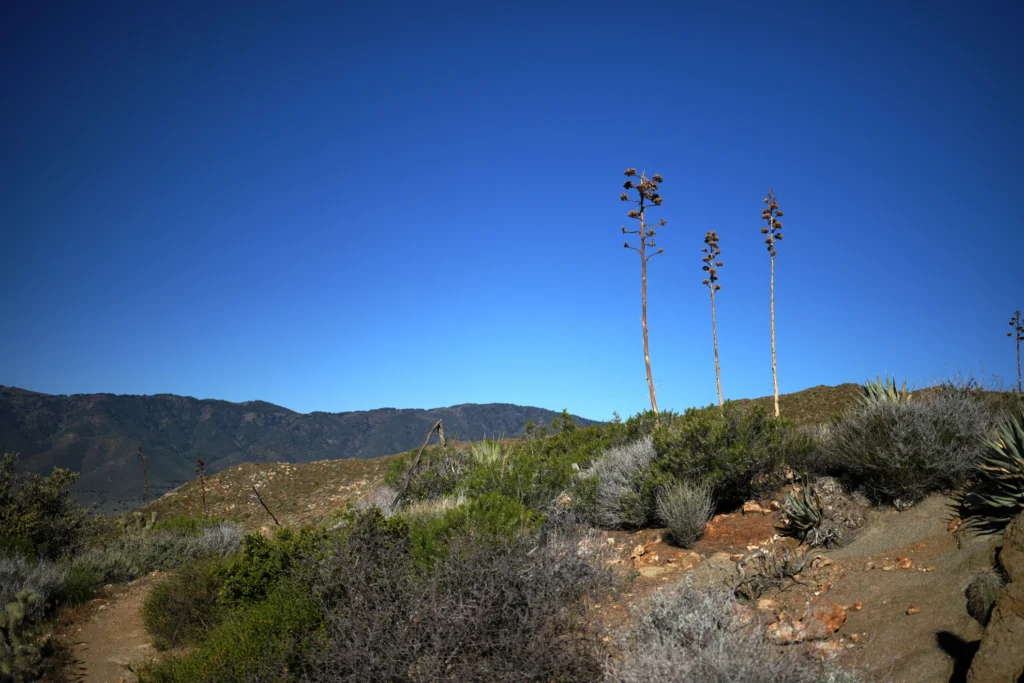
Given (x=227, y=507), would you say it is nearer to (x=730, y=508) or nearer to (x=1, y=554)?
(x=1, y=554)

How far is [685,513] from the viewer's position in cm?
891

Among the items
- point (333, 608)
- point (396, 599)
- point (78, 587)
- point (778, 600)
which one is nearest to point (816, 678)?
point (778, 600)

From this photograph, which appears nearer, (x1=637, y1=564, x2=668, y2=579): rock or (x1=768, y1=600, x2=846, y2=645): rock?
(x1=768, y1=600, x2=846, y2=645): rock

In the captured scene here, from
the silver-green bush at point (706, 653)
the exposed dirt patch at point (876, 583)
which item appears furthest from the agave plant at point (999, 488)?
the silver-green bush at point (706, 653)

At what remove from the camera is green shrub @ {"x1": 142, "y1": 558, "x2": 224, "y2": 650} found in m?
8.34

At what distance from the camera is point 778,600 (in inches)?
246

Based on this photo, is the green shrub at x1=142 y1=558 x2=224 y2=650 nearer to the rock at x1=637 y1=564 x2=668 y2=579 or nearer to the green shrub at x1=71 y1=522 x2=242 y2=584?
the green shrub at x1=71 y1=522 x2=242 y2=584

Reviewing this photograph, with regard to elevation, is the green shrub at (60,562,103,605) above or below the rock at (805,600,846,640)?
below

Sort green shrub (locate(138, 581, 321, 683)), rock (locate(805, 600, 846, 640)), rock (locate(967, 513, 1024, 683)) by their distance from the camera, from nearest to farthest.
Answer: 1. rock (locate(967, 513, 1024, 683))
2. green shrub (locate(138, 581, 321, 683))
3. rock (locate(805, 600, 846, 640))

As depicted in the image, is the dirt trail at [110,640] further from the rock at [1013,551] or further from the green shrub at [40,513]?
the rock at [1013,551]

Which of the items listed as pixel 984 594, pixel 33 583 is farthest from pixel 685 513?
pixel 33 583

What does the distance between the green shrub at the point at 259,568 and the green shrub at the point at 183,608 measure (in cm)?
71

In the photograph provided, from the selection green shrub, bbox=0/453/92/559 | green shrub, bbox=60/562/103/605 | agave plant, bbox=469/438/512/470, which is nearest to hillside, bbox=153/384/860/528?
green shrub, bbox=0/453/92/559

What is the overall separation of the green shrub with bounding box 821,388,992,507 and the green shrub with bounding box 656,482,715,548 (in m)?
2.27
